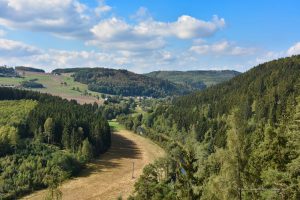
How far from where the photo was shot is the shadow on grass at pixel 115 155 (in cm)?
12636

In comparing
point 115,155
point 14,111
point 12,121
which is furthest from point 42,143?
point 115,155

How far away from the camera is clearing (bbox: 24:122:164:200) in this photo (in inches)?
3932

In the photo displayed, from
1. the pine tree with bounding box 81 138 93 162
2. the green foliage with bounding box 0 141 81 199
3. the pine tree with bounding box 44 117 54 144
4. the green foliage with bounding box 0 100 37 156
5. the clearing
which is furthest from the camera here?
the pine tree with bounding box 44 117 54 144

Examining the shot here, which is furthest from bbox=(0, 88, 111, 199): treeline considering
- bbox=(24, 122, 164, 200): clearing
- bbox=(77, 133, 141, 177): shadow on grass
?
bbox=(24, 122, 164, 200): clearing

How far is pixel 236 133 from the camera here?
36844 millimetres

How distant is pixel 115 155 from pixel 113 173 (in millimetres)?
26637

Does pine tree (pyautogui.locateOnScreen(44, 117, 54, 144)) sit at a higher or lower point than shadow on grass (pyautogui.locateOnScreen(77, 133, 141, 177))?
higher

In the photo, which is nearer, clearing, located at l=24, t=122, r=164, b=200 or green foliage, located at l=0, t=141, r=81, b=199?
clearing, located at l=24, t=122, r=164, b=200

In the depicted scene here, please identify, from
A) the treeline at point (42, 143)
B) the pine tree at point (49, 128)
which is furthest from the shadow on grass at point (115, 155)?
the pine tree at point (49, 128)

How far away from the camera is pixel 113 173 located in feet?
400

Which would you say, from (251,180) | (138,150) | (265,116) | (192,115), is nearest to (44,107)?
(138,150)

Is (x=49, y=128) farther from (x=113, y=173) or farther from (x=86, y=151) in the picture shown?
(x=113, y=173)

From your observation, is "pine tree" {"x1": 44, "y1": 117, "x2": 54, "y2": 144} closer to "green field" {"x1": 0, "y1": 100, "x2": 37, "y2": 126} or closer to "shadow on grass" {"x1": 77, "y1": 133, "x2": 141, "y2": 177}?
"green field" {"x1": 0, "y1": 100, "x2": 37, "y2": 126}

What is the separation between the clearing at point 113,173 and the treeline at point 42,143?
4047 millimetres
